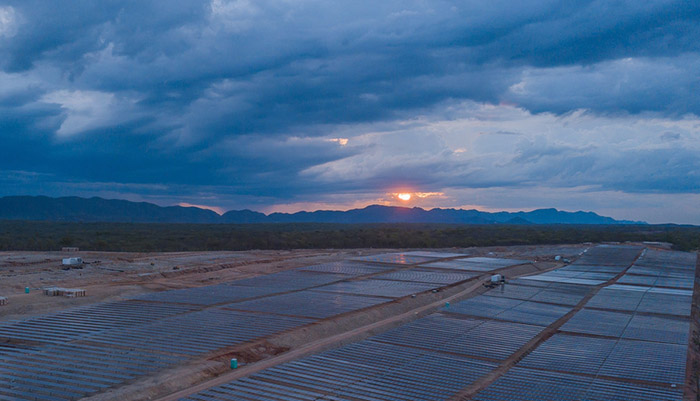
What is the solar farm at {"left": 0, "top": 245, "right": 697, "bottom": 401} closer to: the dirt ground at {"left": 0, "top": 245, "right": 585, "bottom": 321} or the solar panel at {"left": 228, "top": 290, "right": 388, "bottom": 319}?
the solar panel at {"left": 228, "top": 290, "right": 388, "bottom": 319}

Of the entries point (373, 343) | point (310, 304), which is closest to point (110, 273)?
point (310, 304)

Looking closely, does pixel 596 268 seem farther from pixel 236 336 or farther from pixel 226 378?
pixel 226 378

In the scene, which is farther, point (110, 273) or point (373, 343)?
point (110, 273)

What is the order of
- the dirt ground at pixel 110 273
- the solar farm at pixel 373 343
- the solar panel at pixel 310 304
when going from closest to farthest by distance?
the solar farm at pixel 373 343 < the solar panel at pixel 310 304 < the dirt ground at pixel 110 273

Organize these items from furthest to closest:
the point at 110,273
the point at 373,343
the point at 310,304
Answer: the point at 110,273, the point at 310,304, the point at 373,343

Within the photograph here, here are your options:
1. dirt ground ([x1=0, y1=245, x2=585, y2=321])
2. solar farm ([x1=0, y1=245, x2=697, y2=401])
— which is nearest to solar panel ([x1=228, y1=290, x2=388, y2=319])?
solar farm ([x1=0, y1=245, x2=697, y2=401])

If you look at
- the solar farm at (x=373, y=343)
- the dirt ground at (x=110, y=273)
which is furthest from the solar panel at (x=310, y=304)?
the dirt ground at (x=110, y=273)

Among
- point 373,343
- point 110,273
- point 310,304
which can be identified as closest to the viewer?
Answer: point 373,343

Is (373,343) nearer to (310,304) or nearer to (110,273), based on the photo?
(310,304)

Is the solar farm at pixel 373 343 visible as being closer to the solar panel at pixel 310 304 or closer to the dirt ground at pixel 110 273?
the solar panel at pixel 310 304
